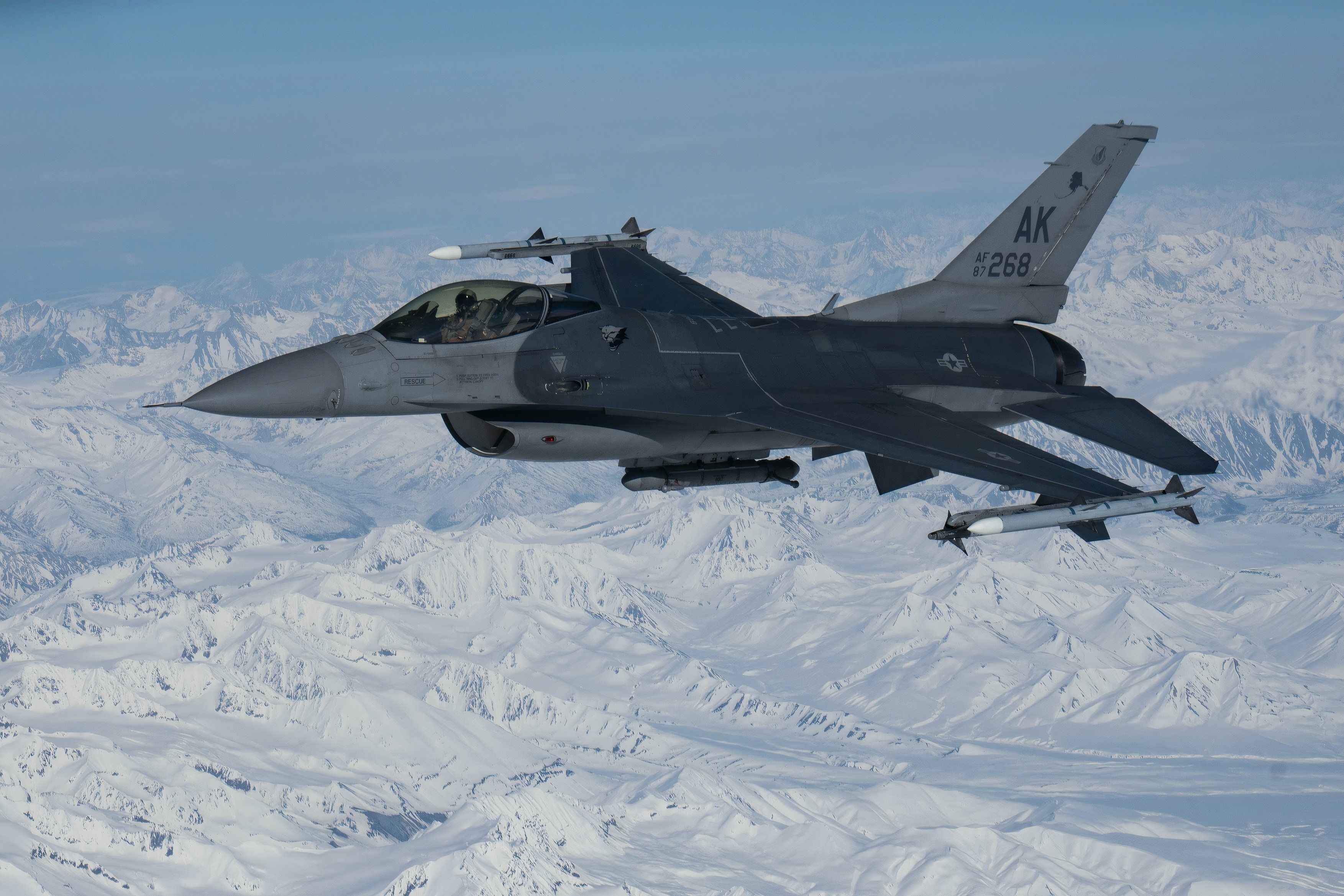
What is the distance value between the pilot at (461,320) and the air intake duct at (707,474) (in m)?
4.45

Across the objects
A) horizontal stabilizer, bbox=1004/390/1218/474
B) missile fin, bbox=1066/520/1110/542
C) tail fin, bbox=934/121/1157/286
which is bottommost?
missile fin, bbox=1066/520/1110/542

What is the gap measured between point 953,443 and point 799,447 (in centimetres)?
339

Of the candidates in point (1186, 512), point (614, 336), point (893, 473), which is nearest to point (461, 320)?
point (614, 336)

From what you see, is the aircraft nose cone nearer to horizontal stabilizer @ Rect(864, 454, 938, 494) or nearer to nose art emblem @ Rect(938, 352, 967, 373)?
horizontal stabilizer @ Rect(864, 454, 938, 494)

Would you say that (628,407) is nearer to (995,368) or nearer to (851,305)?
(851,305)

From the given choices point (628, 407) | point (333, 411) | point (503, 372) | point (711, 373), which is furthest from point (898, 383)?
point (333, 411)

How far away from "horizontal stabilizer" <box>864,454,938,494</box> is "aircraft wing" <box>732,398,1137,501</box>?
859mm

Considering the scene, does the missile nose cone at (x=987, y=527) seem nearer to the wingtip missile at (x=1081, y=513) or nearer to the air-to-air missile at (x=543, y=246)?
the wingtip missile at (x=1081, y=513)

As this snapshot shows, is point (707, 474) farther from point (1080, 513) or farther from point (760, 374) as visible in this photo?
point (1080, 513)

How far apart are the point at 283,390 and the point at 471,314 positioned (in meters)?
3.57

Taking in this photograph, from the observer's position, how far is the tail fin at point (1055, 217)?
86.6 ft

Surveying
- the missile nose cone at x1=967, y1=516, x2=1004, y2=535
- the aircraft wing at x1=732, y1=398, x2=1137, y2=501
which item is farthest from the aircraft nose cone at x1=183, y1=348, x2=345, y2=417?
the missile nose cone at x1=967, y1=516, x2=1004, y2=535

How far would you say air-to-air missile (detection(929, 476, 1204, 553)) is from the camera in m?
18.7

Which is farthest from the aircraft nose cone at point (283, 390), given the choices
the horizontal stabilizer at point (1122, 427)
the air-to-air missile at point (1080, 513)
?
the horizontal stabilizer at point (1122, 427)
